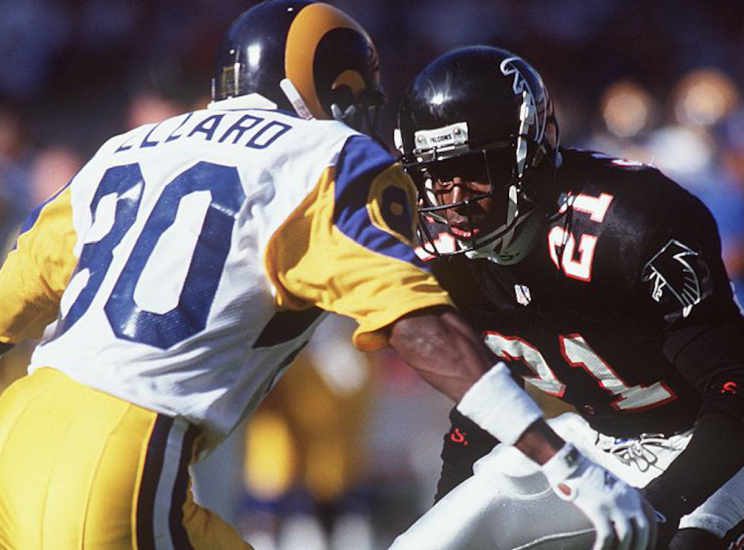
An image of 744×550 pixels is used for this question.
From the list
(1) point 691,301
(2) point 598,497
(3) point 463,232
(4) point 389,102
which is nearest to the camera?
(2) point 598,497

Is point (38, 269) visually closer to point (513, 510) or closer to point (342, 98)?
point (342, 98)

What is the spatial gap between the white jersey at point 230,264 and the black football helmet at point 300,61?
0.26 metres

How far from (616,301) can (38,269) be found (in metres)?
1.31

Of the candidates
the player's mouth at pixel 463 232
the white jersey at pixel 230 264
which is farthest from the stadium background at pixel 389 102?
the white jersey at pixel 230 264

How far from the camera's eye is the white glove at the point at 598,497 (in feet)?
6.96

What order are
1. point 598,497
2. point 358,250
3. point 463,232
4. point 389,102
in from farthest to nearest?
point 389,102
point 463,232
point 358,250
point 598,497

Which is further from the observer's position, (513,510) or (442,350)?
(513,510)

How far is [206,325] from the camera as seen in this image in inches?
90.5

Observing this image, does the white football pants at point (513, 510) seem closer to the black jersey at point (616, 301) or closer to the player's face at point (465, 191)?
the black jersey at point (616, 301)

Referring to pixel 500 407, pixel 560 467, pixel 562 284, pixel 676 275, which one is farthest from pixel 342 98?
pixel 560 467

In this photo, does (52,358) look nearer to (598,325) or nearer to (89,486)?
(89,486)

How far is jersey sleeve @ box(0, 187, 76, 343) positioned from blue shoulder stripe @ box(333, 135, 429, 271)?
0.64 metres

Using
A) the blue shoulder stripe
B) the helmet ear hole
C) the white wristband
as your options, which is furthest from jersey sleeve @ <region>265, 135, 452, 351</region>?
the helmet ear hole

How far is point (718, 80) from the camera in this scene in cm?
703
